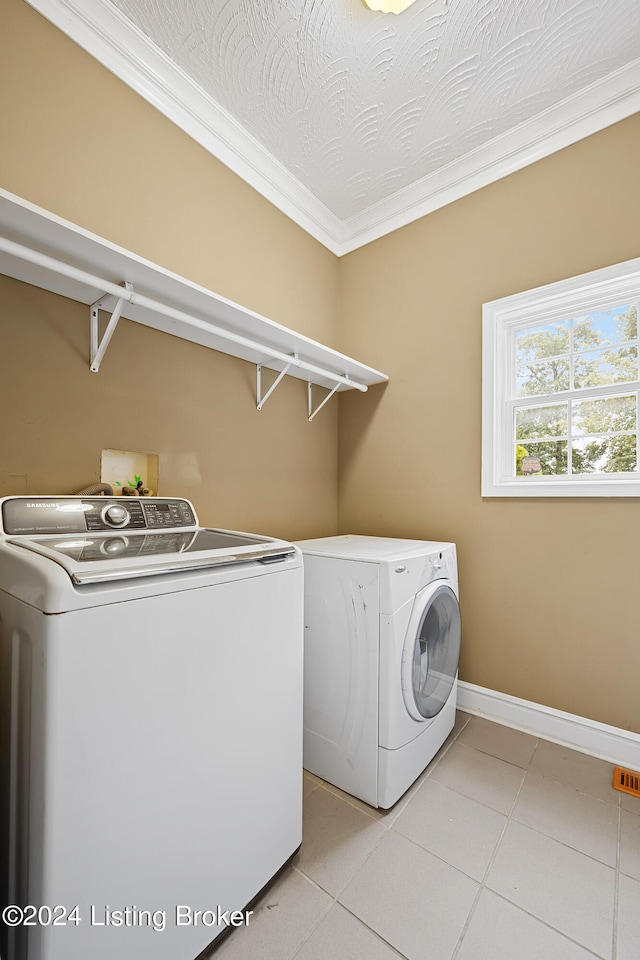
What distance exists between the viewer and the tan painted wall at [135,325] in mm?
1390

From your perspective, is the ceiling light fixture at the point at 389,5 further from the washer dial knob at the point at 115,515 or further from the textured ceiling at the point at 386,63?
the washer dial knob at the point at 115,515

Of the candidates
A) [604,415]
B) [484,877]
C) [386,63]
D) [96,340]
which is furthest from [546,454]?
[96,340]

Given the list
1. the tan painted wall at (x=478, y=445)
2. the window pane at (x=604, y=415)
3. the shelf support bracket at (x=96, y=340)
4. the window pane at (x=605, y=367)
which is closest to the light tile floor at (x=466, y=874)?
the tan painted wall at (x=478, y=445)

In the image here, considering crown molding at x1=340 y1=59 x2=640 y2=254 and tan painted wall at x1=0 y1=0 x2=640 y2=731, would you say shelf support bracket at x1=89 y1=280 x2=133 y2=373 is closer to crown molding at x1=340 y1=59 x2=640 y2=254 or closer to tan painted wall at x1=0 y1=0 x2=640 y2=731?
tan painted wall at x1=0 y1=0 x2=640 y2=731

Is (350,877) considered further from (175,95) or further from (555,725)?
(175,95)

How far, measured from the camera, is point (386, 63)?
1.70 m

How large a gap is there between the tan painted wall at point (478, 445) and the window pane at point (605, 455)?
0.63 feet

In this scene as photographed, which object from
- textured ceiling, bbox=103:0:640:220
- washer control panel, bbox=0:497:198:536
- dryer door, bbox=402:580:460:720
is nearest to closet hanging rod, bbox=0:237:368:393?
washer control panel, bbox=0:497:198:536

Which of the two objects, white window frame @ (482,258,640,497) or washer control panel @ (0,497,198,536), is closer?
washer control panel @ (0,497,198,536)

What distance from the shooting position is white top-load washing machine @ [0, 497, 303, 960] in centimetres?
74

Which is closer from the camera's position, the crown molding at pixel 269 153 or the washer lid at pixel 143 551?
the washer lid at pixel 143 551

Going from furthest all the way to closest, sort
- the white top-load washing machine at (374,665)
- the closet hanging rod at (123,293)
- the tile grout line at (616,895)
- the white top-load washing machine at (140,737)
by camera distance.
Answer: the white top-load washing machine at (374,665) → the closet hanging rod at (123,293) → the tile grout line at (616,895) → the white top-load washing machine at (140,737)

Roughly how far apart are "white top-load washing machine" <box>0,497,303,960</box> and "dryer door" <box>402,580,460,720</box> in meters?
0.52

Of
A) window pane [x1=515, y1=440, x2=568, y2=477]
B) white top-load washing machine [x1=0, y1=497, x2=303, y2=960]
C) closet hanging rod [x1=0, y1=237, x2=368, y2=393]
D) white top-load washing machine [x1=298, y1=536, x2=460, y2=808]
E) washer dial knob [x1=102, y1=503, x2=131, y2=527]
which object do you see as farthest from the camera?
window pane [x1=515, y1=440, x2=568, y2=477]
